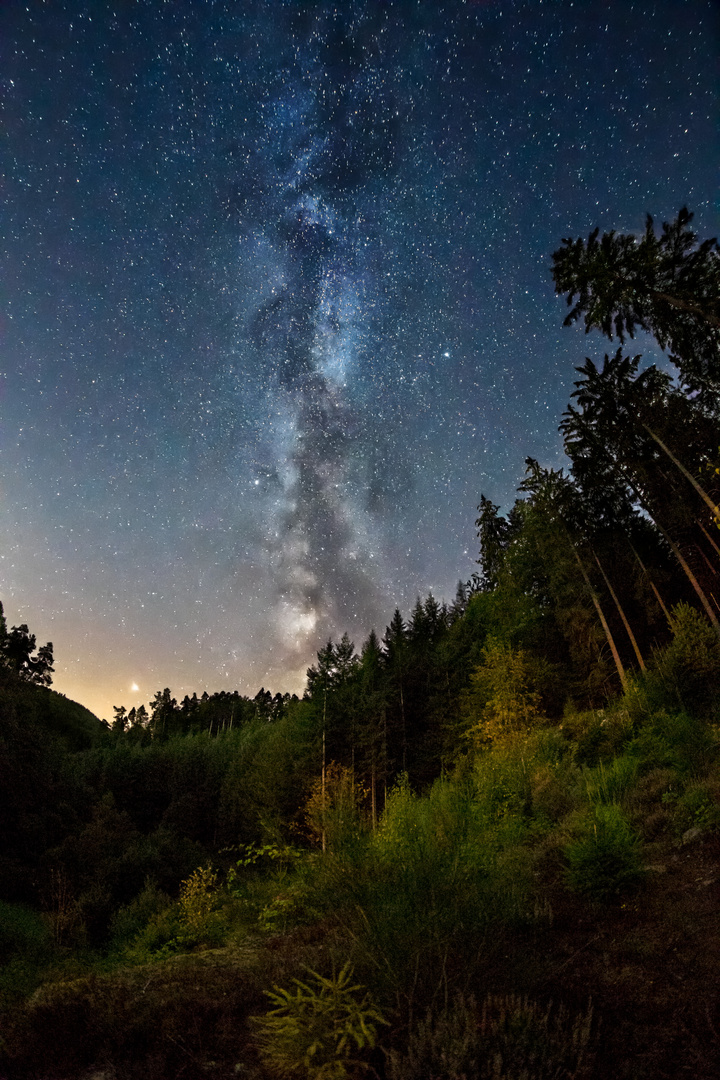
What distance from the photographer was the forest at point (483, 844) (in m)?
4.02

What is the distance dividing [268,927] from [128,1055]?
19.3 ft

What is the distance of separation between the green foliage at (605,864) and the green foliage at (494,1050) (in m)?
4.59

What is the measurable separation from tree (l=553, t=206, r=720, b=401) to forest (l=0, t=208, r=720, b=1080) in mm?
70

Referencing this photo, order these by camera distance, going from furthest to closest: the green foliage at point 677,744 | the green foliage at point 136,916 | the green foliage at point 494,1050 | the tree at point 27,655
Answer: the tree at point 27,655, the green foliage at point 136,916, the green foliage at point 677,744, the green foliage at point 494,1050

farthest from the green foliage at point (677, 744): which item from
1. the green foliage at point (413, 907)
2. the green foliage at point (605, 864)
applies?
the green foliage at point (413, 907)

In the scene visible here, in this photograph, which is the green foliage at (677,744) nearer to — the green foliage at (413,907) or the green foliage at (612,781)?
the green foliage at (612,781)

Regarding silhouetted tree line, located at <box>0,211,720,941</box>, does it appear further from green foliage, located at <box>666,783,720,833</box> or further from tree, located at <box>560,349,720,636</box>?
green foliage, located at <box>666,783,720,833</box>

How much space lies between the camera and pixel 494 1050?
3.36 meters

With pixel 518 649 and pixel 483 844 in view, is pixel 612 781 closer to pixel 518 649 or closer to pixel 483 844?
pixel 483 844

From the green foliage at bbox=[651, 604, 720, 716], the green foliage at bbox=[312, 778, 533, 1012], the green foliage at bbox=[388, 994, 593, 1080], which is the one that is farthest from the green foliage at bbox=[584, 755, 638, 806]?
the green foliage at bbox=[388, 994, 593, 1080]

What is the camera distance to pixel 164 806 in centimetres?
4269

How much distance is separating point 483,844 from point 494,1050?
10.8ft

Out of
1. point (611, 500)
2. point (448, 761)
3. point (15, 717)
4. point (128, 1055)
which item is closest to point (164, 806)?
point (15, 717)

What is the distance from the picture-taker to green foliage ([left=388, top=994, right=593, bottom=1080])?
3.16 meters
